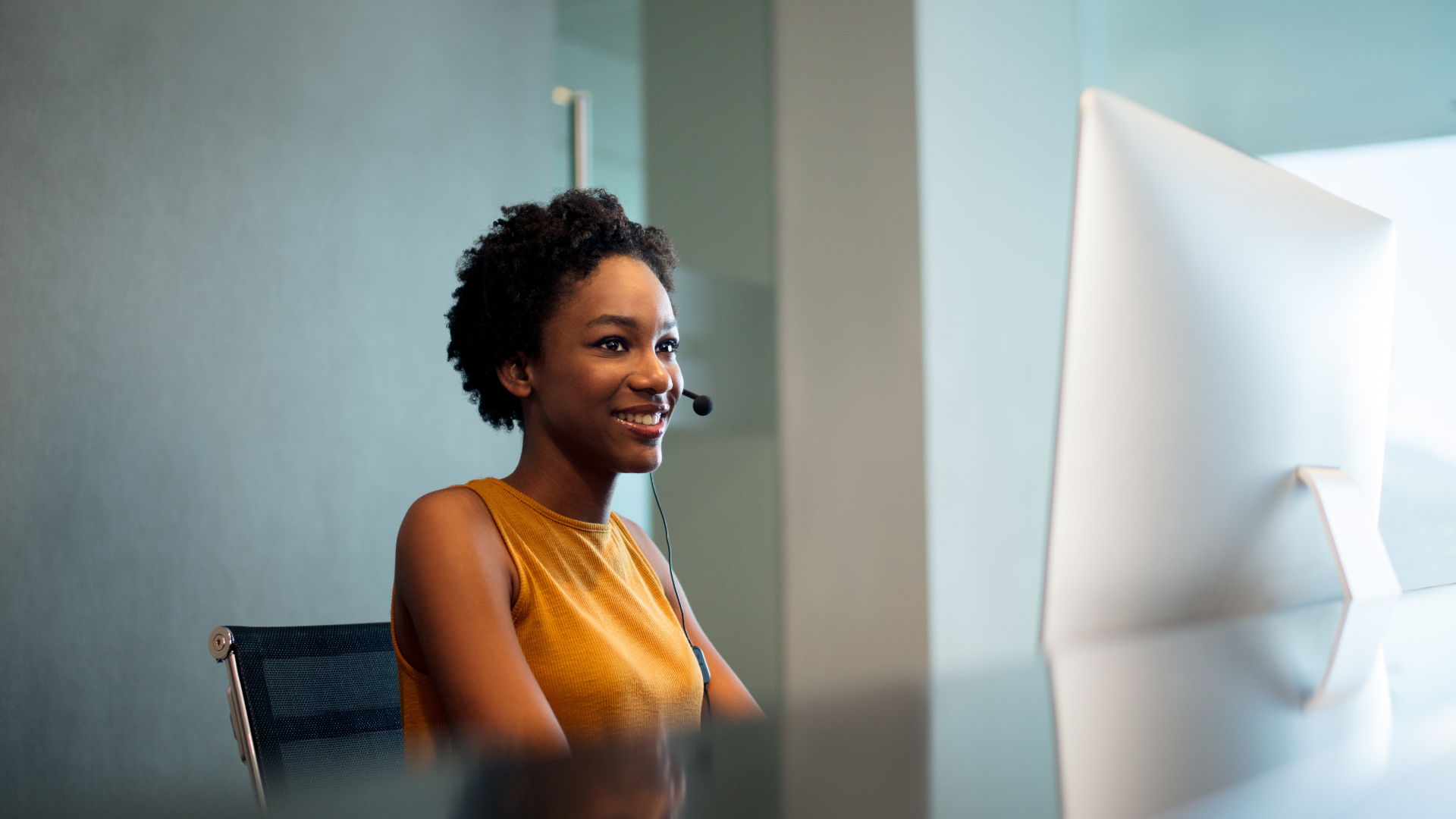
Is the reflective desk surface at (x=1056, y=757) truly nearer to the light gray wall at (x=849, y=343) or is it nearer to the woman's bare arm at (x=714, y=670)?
the woman's bare arm at (x=714, y=670)

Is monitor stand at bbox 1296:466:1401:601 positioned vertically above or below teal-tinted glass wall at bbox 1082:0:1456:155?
below

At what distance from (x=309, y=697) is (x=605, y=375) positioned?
20.2 inches

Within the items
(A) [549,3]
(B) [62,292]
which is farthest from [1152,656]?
(A) [549,3]

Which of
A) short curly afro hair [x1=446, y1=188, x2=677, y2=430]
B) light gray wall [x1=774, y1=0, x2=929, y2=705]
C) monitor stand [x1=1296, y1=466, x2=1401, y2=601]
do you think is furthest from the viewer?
light gray wall [x1=774, y1=0, x2=929, y2=705]

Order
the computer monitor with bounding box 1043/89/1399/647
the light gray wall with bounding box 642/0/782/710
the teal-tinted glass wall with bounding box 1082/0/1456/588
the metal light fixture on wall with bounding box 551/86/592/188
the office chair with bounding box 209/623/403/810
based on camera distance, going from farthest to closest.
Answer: the metal light fixture on wall with bounding box 551/86/592/188
the light gray wall with bounding box 642/0/782/710
the teal-tinted glass wall with bounding box 1082/0/1456/588
the office chair with bounding box 209/623/403/810
the computer monitor with bounding box 1043/89/1399/647

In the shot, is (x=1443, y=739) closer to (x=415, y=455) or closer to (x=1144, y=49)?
(x=415, y=455)

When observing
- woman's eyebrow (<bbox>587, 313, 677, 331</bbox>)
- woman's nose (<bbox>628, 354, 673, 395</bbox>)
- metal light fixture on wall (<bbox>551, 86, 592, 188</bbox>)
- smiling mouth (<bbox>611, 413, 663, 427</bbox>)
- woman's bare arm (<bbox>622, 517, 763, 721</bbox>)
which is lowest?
woman's bare arm (<bbox>622, 517, 763, 721</bbox>)

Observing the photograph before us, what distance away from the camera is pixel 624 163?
3361 mm

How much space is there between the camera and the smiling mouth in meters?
1.25

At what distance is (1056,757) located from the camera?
308mm

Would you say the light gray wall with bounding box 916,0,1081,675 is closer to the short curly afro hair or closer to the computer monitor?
the short curly afro hair

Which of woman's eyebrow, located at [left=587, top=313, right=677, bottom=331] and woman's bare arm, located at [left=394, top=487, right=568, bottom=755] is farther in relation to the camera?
woman's eyebrow, located at [left=587, top=313, right=677, bottom=331]

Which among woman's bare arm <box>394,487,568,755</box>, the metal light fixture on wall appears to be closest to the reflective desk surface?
woman's bare arm <box>394,487,568,755</box>

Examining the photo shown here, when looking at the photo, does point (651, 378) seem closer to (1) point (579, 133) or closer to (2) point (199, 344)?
(2) point (199, 344)
